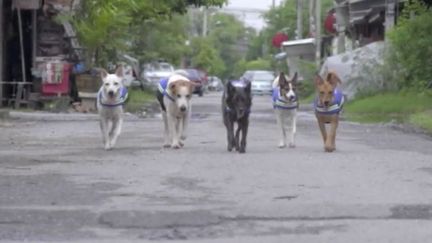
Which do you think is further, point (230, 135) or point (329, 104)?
point (329, 104)

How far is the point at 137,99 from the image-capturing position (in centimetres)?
4275

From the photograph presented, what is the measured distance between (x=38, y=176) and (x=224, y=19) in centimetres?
12618

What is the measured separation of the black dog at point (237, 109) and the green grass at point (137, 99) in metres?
15.9

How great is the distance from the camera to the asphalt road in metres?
10.1

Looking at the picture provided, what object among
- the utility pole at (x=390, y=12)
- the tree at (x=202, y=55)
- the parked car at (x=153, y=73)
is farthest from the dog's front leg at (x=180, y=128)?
the tree at (x=202, y=55)

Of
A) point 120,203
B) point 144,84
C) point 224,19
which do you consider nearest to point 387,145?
point 120,203

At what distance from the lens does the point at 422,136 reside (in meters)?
23.1

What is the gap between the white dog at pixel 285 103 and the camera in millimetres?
18766

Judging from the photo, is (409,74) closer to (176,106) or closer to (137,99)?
(137,99)

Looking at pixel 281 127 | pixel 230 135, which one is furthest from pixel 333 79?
pixel 230 135

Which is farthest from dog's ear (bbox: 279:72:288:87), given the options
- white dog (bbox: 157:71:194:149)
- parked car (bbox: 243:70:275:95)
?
parked car (bbox: 243:70:275:95)

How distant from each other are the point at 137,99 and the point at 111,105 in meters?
24.0

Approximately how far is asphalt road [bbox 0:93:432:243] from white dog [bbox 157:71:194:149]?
0.32m

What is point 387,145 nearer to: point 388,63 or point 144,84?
point 388,63
